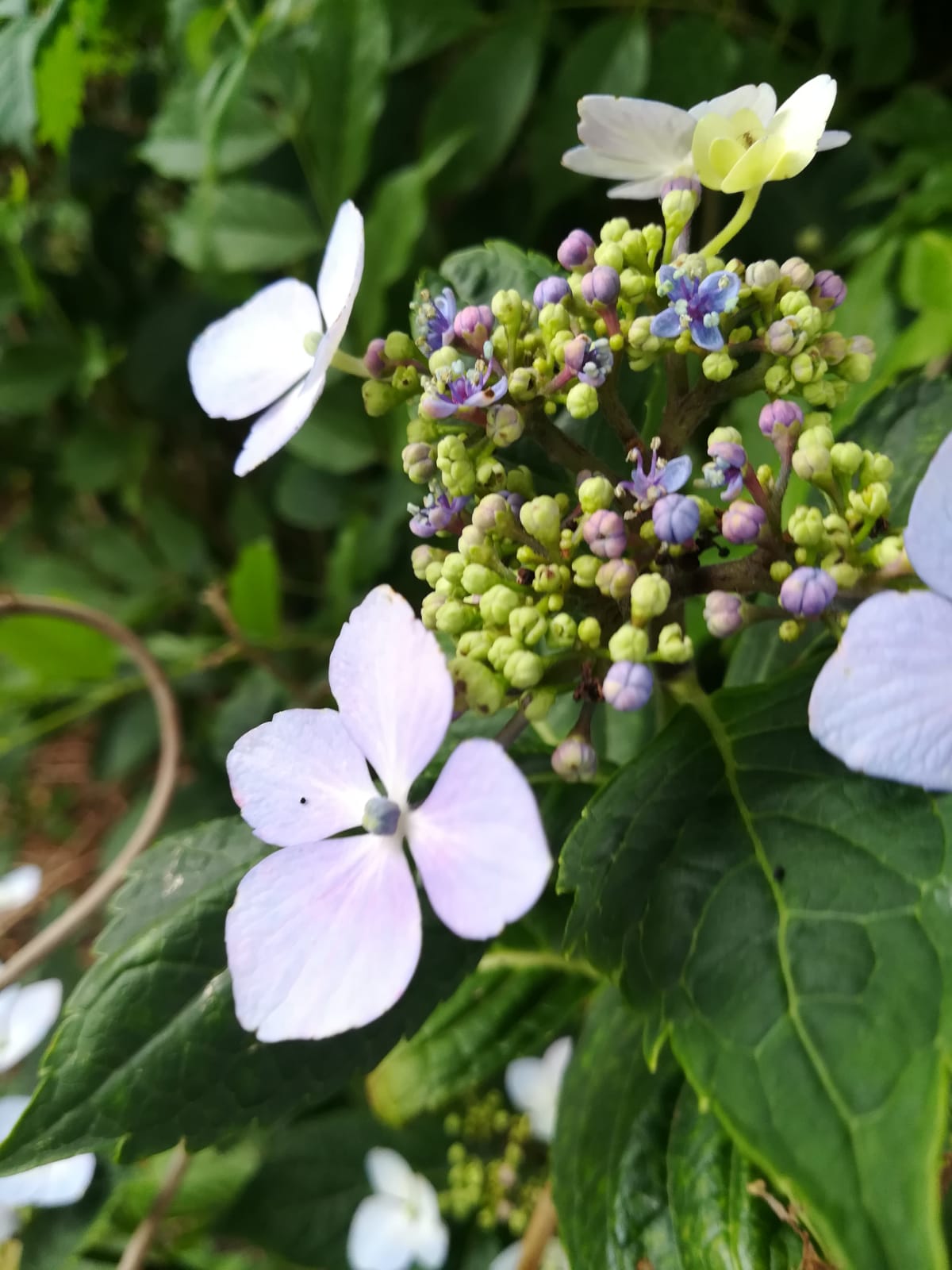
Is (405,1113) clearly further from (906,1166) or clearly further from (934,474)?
(934,474)

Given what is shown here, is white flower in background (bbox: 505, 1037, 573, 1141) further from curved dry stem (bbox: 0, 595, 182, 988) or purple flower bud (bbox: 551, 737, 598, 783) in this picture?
purple flower bud (bbox: 551, 737, 598, 783)

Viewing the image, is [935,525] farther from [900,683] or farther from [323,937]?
[323,937]

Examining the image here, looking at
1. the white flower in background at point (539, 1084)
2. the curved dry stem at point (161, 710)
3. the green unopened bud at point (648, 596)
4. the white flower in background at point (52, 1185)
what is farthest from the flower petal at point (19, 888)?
the green unopened bud at point (648, 596)

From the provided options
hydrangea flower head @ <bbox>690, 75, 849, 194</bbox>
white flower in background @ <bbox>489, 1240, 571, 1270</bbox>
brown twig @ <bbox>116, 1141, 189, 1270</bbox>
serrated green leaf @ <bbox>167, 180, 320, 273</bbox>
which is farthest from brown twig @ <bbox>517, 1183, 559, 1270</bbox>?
serrated green leaf @ <bbox>167, 180, 320, 273</bbox>

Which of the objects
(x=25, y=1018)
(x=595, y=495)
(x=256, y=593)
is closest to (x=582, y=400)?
(x=595, y=495)

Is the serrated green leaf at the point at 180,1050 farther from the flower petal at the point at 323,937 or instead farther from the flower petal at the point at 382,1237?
the flower petal at the point at 382,1237

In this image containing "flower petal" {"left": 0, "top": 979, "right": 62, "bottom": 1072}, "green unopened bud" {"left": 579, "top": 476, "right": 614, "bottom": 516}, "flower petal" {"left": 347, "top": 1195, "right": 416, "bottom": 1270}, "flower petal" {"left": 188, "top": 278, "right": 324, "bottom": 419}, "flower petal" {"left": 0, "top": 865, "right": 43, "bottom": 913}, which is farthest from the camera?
"flower petal" {"left": 0, "top": 865, "right": 43, "bottom": 913}
